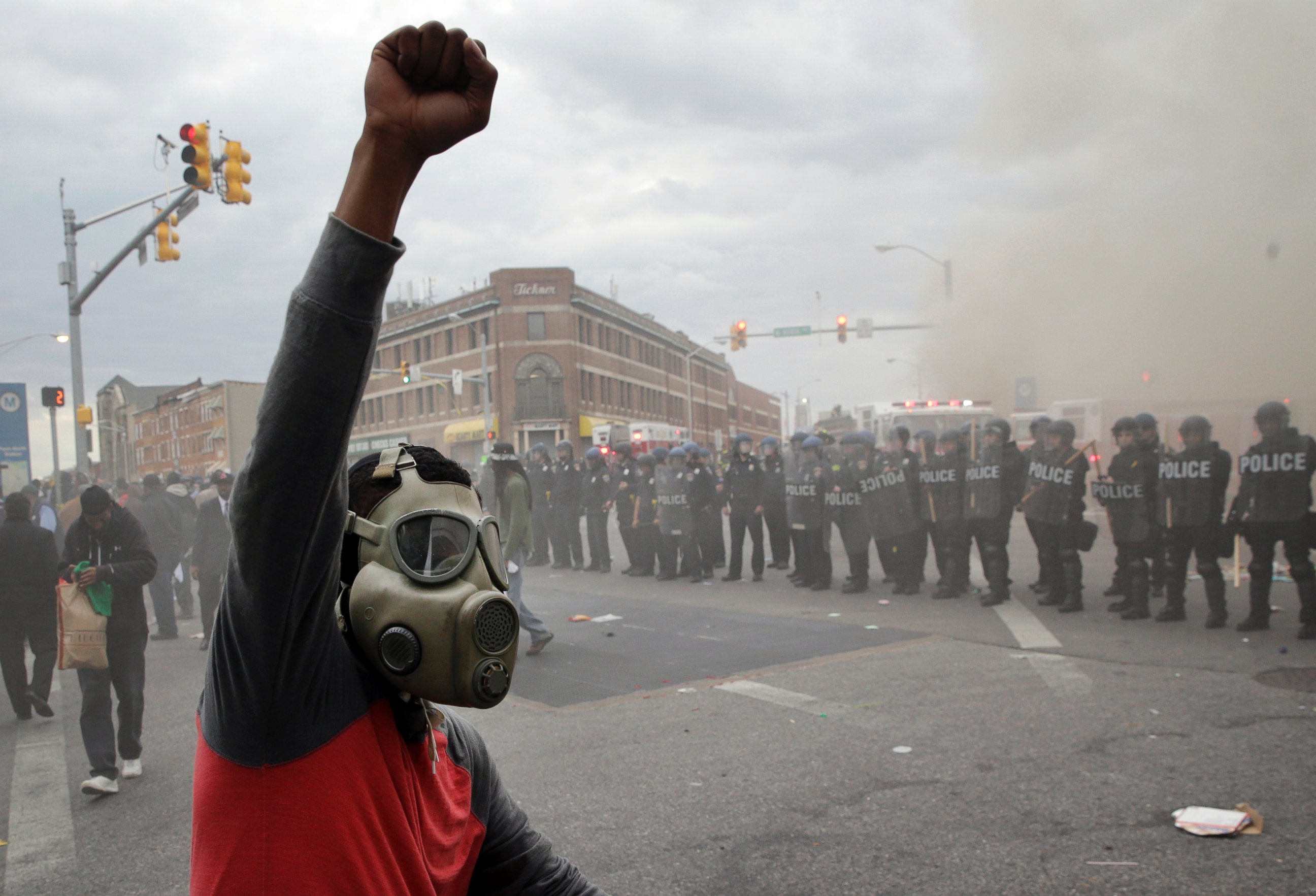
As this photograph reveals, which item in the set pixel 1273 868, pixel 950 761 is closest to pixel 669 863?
pixel 950 761

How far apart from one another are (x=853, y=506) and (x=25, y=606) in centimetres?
918

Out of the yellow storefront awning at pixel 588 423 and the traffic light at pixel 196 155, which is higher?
the traffic light at pixel 196 155

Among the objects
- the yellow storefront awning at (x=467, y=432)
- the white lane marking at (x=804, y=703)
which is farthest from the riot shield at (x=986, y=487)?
the yellow storefront awning at (x=467, y=432)

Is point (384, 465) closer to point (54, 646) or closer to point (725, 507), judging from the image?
point (54, 646)

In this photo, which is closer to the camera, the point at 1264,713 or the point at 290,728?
the point at 290,728

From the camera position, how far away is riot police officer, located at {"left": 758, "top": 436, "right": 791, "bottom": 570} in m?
14.4

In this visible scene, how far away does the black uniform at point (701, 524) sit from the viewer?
14.3m

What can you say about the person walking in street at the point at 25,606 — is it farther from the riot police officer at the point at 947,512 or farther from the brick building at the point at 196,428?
the brick building at the point at 196,428

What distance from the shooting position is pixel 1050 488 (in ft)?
33.3

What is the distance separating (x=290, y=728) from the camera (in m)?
1.24

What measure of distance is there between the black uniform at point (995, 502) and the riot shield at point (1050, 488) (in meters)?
0.33

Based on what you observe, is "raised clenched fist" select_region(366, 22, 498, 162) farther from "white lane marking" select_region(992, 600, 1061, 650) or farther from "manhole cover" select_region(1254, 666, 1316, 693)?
"white lane marking" select_region(992, 600, 1061, 650)

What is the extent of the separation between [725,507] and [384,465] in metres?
14.8

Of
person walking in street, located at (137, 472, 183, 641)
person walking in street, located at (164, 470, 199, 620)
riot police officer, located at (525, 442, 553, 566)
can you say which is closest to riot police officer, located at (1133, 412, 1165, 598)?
riot police officer, located at (525, 442, 553, 566)
